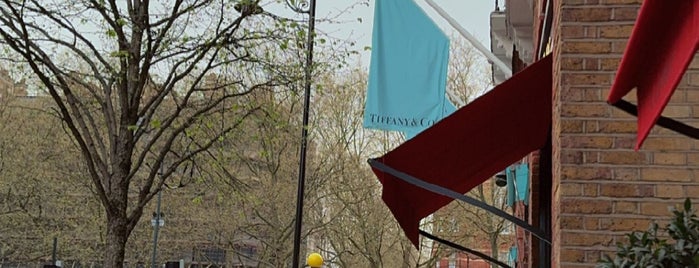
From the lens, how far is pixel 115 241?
10.1 metres

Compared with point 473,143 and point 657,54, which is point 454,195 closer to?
point 473,143

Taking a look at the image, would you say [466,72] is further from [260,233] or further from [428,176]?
[428,176]

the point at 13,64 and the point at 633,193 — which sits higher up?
the point at 13,64

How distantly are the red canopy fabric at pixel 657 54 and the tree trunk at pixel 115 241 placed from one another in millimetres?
8547

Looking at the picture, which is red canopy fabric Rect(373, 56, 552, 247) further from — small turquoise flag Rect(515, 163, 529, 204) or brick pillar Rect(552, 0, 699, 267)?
small turquoise flag Rect(515, 163, 529, 204)

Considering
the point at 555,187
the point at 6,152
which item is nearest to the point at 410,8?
the point at 555,187

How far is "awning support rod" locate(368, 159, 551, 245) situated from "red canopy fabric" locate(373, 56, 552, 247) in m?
0.13

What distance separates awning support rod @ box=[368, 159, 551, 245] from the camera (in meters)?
5.28

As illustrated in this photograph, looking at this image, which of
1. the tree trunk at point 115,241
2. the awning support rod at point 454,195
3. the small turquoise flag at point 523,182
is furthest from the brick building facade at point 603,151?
the tree trunk at point 115,241

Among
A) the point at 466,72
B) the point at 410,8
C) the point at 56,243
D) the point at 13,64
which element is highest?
the point at 466,72

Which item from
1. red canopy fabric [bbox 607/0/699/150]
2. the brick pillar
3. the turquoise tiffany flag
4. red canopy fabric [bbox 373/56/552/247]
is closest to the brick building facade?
the brick pillar

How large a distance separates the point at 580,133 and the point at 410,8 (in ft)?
21.9

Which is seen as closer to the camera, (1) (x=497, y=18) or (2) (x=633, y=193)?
(2) (x=633, y=193)

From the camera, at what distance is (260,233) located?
30547 mm
